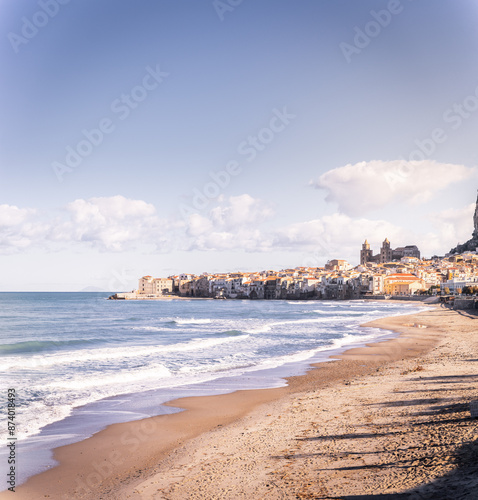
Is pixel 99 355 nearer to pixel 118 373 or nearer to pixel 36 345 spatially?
pixel 118 373

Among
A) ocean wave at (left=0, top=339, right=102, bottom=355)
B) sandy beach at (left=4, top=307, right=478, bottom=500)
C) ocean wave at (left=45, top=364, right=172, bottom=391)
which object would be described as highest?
sandy beach at (left=4, top=307, right=478, bottom=500)

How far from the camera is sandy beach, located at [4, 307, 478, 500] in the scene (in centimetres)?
548

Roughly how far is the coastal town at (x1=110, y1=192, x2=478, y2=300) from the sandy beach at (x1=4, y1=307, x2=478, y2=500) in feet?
383

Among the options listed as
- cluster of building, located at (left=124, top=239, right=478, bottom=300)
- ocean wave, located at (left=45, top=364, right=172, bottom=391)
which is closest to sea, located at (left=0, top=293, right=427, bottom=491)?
ocean wave, located at (left=45, top=364, right=172, bottom=391)

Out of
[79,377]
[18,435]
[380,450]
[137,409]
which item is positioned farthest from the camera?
[79,377]

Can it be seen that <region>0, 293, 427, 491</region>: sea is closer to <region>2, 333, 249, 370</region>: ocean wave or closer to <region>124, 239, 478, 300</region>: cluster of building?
<region>2, 333, 249, 370</region>: ocean wave

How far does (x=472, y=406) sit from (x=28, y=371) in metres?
15.4

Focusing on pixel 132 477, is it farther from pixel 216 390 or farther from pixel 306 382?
pixel 306 382

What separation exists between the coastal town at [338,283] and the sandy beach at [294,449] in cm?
11672

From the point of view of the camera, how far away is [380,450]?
21.3 feet

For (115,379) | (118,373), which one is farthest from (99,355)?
(115,379)

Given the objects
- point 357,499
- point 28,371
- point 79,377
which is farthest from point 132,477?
point 28,371

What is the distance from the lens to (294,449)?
284 inches

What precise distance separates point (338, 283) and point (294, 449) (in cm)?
14268
